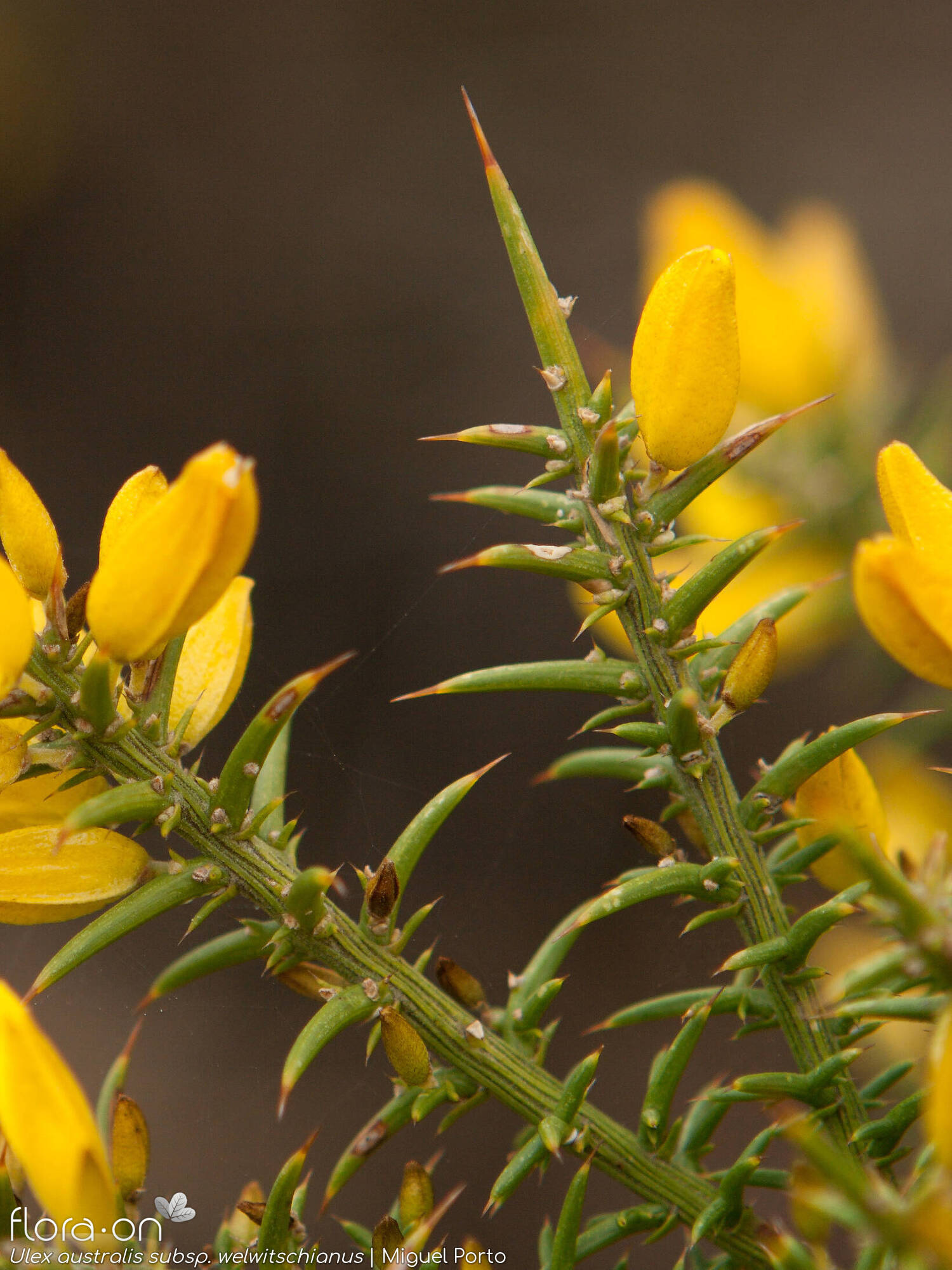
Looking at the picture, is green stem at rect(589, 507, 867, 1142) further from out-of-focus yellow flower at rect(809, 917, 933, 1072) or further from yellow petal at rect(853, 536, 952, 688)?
out-of-focus yellow flower at rect(809, 917, 933, 1072)

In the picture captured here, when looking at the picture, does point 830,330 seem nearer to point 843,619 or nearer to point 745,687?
point 843,619

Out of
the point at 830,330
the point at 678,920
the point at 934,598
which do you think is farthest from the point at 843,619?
the point at 934,598

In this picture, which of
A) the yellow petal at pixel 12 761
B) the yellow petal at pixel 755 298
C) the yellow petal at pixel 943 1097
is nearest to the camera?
the yellow petal at pixel 943 1097

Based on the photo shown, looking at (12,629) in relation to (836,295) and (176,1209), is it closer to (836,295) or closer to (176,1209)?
(176,1209)

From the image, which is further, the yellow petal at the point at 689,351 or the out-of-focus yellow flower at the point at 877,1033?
the out-of-focus yellow flower at the point at 877,1033

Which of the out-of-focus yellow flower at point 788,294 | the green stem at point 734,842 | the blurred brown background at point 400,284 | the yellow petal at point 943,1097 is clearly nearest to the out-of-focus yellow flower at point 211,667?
the green stem at point 734,842

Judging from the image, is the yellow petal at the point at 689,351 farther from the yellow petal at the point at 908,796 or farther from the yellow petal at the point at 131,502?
the yellow petal at the point at 908,796

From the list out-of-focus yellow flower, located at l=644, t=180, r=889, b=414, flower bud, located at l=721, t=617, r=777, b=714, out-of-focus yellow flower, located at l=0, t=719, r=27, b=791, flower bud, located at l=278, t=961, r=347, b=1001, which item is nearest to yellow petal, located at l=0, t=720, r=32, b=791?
out-of-focus yellow flower, located at l=0, t=719, r=27, b=791
